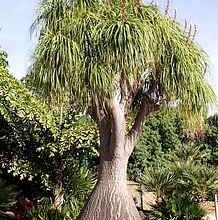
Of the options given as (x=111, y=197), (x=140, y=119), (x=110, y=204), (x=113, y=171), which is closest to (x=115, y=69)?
(x=140, y=119)

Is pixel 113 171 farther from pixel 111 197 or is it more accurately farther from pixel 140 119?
pixel 140 119

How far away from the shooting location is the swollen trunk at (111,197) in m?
9.16

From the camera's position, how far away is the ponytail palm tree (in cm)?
888

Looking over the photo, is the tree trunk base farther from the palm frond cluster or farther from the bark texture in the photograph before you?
the palm frond cluster

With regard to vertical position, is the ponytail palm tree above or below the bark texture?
above

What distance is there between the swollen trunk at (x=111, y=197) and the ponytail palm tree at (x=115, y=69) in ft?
0.06

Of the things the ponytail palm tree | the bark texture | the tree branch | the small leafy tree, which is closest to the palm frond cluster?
the ponytail palm tree

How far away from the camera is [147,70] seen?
9.73m

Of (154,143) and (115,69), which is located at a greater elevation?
(154,143)

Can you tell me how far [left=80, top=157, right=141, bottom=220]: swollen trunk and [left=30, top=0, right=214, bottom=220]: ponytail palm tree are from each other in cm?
2

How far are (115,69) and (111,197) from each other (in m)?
2.20

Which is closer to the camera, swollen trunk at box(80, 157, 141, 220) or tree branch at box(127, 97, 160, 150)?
swollen trunk at box(80, 157, 141, 220)

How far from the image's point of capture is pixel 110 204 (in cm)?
923

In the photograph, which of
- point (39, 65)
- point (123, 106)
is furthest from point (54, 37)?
point (123, 106)
